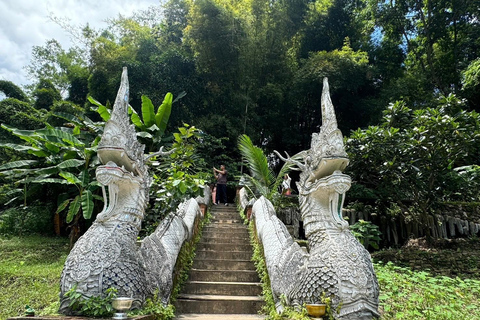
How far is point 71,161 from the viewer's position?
5.89 metres

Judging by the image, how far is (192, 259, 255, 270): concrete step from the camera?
4.62 m

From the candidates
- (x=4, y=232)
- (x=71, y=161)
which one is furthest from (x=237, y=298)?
(x=4, y=232)

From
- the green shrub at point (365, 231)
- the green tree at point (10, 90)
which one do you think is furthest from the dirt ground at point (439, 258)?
the green tree at point (10, 90)

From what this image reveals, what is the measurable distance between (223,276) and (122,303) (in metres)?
2.01

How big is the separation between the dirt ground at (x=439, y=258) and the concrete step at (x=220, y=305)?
11.2 feet

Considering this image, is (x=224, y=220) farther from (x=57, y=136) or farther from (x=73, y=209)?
(x=57, y=136)

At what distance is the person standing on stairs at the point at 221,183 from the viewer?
347 inches

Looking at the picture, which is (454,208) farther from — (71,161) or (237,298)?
(71,161)

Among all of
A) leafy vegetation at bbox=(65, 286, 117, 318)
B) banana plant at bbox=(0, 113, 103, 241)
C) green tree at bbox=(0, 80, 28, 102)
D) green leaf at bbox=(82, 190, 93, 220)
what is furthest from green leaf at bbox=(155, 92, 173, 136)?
green tree at bbox=(0, 80, 28, 102)

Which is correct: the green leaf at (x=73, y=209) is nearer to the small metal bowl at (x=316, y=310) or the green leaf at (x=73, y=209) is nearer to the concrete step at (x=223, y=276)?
the concrete step at (x=223, y=276)

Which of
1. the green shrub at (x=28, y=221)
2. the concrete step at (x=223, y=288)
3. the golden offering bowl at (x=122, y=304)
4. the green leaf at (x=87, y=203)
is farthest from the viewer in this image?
the green shrub at (x=28, y=221)

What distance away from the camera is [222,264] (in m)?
4.66

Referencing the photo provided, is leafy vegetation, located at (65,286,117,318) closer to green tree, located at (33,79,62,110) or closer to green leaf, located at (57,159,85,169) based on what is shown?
green leaf, located at (57,159,85,169)

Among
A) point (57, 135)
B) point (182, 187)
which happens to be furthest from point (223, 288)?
point (57, 135)
